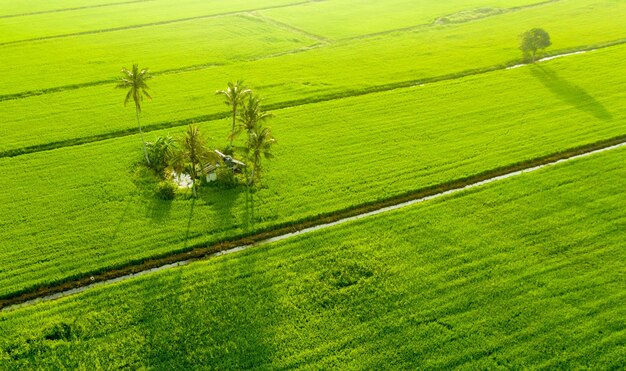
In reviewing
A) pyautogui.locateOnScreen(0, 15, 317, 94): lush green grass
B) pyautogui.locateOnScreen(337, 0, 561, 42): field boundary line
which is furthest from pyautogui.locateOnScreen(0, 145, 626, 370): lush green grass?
pyautogui.locateOnScreen(337, 0, 561, 42): field boundary line

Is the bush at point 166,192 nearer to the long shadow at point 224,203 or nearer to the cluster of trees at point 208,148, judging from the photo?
the cluster of trees at point 208,148

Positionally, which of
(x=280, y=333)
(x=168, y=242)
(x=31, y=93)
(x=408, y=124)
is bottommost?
(x=280, y=333)

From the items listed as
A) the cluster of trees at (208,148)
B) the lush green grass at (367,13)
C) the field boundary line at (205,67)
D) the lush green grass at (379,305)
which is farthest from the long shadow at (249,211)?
the lush green grass at (367,13)

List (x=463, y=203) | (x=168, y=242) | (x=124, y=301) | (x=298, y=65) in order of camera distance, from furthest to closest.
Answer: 1. (x=298, y=65)
2. (x=463, y=203)
3. (x=168, y=242)
4. (x=124, y=301)

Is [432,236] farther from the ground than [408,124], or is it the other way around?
[408,124]

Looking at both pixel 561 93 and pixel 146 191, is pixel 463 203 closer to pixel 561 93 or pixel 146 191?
pixel 146 191

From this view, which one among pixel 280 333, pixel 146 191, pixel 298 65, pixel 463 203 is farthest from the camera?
pixel 298 65

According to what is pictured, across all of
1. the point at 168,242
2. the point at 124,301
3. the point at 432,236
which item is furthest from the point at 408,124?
the point at 124,301

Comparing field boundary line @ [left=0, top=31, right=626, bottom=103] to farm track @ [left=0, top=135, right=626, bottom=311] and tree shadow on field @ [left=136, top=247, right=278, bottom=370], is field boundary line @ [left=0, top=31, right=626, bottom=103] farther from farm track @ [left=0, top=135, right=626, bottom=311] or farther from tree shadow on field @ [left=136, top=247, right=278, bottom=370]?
tree shadow on field @ [left=136, top=247, right=278, bottom=370]
